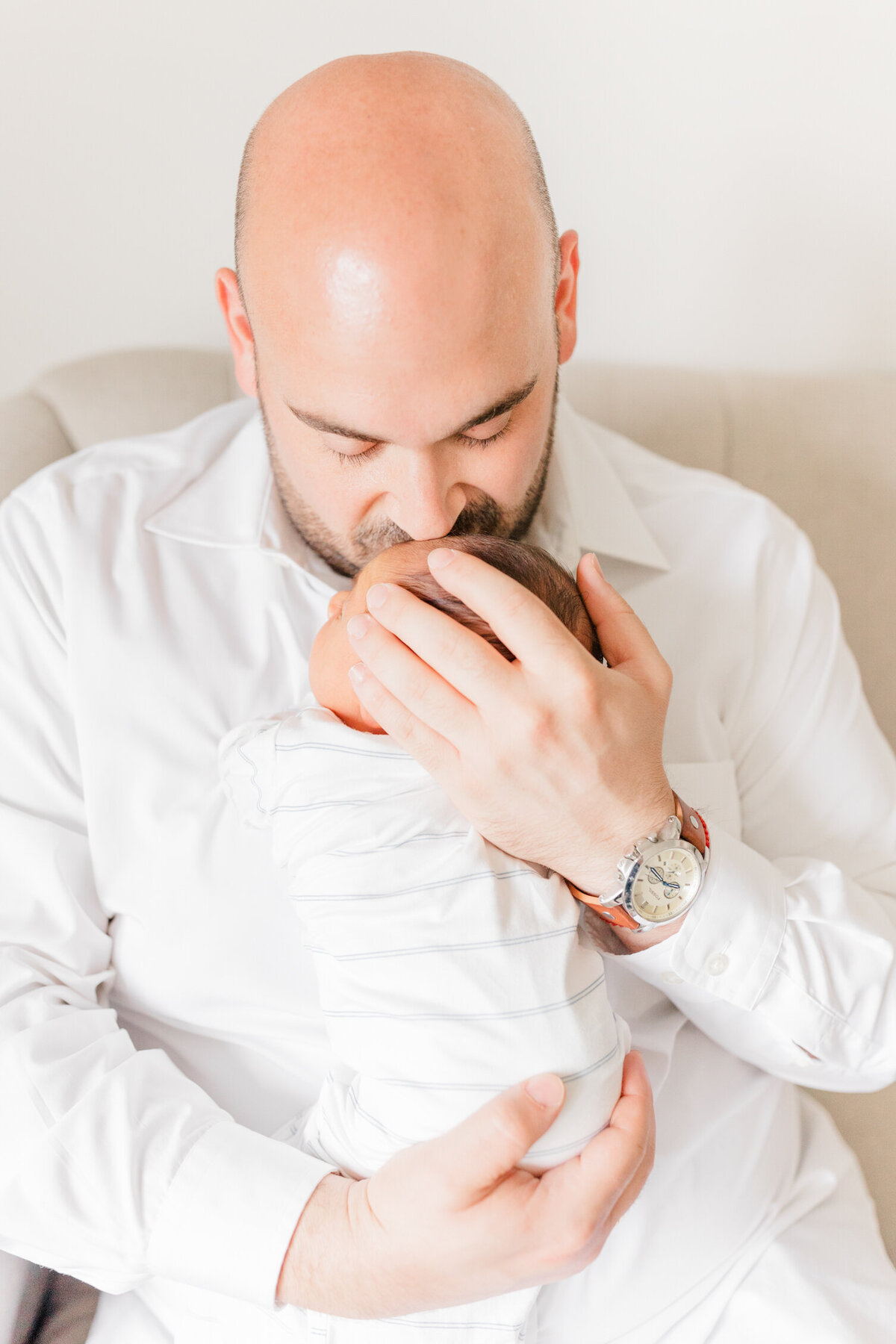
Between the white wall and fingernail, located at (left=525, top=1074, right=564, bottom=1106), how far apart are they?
135cm

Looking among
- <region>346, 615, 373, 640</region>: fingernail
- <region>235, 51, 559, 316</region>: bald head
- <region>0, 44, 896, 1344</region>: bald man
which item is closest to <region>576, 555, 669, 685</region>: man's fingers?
<region>0, 44, 896, 1344</region>: bald man

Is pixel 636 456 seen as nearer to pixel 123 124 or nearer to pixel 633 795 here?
pixel 633 795

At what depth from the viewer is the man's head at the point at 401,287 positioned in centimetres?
104

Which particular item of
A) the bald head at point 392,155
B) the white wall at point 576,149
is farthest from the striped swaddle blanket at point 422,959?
the white wall at point 576,149

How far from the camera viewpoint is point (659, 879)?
3.56 feet

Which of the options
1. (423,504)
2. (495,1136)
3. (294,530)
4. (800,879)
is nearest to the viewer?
(495,1136)

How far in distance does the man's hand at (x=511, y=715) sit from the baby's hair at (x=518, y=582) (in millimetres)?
31

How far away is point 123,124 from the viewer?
1652mm

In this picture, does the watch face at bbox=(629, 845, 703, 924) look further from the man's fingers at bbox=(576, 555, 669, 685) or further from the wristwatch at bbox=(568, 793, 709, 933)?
the man's fingers at bbox=(576, 555, 669, 685)

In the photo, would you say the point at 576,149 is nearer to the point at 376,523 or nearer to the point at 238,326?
the point at 238,326

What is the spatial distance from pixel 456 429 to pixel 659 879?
19.7 inches

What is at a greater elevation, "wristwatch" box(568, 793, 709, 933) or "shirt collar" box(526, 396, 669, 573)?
"shirt collar" box(526, 396, 669, 573)

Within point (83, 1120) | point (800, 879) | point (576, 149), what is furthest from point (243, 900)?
point (576, 149)

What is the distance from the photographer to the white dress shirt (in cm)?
109
